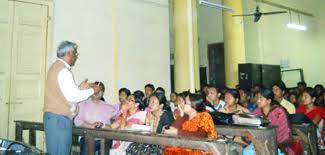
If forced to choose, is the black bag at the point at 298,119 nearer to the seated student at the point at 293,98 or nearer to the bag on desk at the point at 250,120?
the bag on desk at the point at 250,120

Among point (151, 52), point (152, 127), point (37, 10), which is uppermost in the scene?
point (37, 10)

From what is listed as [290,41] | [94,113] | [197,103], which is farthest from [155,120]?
[290,41]

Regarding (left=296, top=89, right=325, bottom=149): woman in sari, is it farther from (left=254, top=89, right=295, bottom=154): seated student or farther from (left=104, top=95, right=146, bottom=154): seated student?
(left=104, top=95, right=146, bottom=154): seated student

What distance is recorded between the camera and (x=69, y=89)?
322cm

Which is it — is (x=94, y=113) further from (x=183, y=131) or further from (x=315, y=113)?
(x=315, y=113)

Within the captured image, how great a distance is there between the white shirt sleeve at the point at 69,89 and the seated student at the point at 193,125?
873mm

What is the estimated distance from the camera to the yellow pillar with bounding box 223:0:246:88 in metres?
9.52

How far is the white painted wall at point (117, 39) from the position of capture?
6.16 meters

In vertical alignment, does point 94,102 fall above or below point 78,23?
below

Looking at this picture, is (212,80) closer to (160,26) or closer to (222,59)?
(222,59)

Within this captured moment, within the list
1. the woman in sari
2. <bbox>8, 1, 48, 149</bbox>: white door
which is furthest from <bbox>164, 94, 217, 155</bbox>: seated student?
<bbox>8, 1, 48, 149</bbox>: white door

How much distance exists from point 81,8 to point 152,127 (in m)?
3.17

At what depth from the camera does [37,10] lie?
227 inches

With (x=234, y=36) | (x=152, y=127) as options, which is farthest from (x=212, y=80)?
(x=152, y=127)
